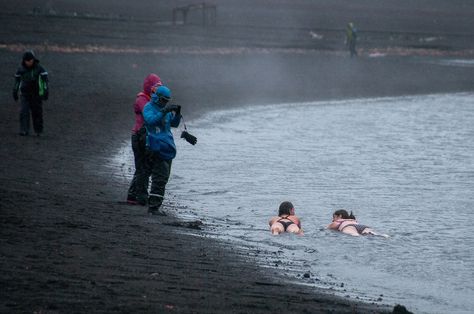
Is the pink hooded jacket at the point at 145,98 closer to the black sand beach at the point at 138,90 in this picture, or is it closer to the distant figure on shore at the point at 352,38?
the black sand beach at the point at 138,90

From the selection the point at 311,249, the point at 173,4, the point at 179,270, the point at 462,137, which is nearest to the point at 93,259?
the point at 179,270

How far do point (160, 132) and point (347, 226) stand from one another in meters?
2.41

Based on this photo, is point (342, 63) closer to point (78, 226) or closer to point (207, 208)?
point (207, 208)

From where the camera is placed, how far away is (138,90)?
27.1m

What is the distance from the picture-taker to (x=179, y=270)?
8.24 metres

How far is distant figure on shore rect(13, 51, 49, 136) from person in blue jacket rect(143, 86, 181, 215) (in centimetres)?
622

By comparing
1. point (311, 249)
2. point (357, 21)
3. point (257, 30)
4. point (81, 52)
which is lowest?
point (311, 249)

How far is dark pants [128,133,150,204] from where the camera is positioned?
11.5m

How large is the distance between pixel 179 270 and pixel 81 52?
25747mm

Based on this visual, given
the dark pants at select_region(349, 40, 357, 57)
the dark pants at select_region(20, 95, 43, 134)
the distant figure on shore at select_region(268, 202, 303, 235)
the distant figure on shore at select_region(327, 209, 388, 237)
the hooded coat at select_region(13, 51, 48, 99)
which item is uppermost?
the dark pants at select_region(349, 40, 357, 57)

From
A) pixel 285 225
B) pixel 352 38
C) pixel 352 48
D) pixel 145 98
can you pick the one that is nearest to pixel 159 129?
pixel 145 98

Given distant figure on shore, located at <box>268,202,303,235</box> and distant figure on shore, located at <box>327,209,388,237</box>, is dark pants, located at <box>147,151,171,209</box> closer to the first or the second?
distant figure on shore, located at <box>268,202,303,235</box>

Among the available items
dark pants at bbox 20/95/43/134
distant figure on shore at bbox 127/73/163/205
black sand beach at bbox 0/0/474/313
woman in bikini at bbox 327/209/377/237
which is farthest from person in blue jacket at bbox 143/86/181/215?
dark pants at bbox 20/95/43/134

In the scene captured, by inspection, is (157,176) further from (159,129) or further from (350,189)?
(350,189)
